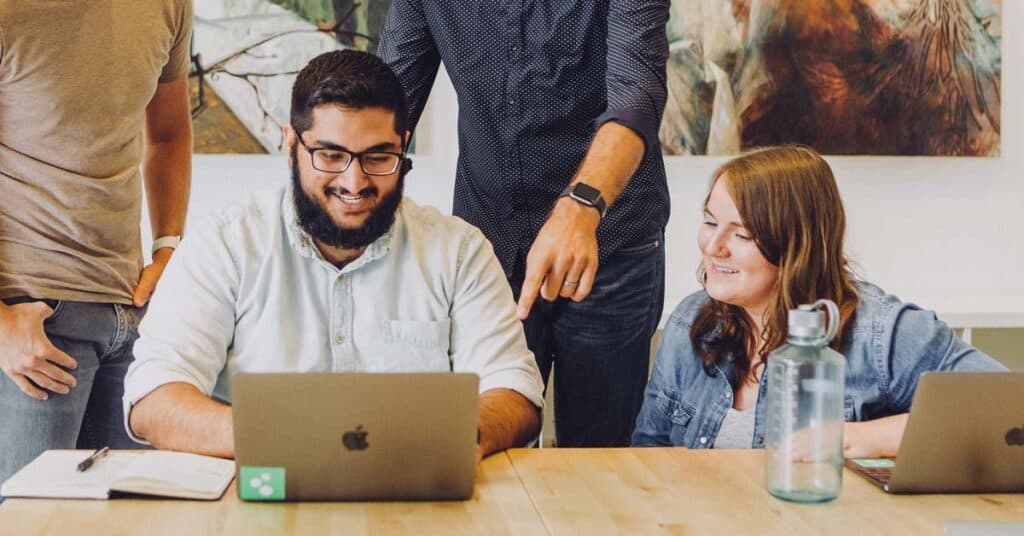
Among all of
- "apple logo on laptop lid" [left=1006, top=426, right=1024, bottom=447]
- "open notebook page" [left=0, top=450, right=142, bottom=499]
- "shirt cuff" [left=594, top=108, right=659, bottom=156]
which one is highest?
"shirt cuff" [left=594, top=108, right=659, bottom=156]

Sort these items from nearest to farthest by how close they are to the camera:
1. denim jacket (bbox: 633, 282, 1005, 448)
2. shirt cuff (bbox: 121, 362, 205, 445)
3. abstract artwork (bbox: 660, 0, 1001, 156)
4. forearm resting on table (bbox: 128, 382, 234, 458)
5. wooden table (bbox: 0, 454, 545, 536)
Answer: wooden table (bbox: 0, 454, 545, 536), forearm resting on table (bbox: 128, 382, 234, 458), shirt cuff (bbox: 121, 362, 205, 445), denim jacket (bbox: 633, 282, 1005, 448), abstract artwork (bbox: 660, 0, 1001, 156)

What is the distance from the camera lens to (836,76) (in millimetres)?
3482

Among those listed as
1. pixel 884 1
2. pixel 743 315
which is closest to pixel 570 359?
pixel 743 315

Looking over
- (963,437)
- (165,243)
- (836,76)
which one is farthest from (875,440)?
(836,76)

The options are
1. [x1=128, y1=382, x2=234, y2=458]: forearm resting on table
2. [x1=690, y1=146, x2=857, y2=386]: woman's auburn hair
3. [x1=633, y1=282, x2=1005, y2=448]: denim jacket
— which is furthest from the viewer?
[x1=690, y1=146, x2=857, y2=386]: woman's auburn hair

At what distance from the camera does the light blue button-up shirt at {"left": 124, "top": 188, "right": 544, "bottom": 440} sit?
6.31ft

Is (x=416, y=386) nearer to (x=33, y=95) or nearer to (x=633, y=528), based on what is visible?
(x=633, y=528)

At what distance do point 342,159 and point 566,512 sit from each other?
852 mm

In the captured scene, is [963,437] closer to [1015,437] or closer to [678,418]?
[1015,437]

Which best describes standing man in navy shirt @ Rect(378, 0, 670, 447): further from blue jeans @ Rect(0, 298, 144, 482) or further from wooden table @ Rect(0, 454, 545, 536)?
wooden table @ Rect(0, 454, 545, 536)

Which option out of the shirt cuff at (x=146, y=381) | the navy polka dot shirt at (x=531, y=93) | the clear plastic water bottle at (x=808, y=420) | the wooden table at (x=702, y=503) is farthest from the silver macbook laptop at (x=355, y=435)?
the navy polka dot shirt at (x=531, y=93)

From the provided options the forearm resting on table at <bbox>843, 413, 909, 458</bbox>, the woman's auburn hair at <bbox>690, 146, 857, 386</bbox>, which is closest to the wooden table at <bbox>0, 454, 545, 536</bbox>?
the forearm resting on table at <bbox>843, 413, 909, 458</bbox>

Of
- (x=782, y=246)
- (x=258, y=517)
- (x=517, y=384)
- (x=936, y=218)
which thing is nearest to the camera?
(x=258, y=517)

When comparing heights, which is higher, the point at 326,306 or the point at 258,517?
the point at 326,306
